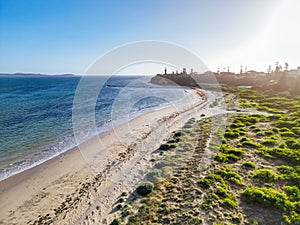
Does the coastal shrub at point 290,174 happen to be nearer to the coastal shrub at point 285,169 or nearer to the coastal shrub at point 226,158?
the coastal shrub at point 285,169

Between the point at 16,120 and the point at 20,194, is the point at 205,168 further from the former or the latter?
the point at 16,120

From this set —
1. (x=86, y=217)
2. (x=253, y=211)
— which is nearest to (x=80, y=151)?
(x=86, y=217)

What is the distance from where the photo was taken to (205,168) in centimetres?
1078

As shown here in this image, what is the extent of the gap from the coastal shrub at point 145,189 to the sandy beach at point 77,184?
64cm

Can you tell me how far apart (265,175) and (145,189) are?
638 cm

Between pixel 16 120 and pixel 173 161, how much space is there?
25947mm

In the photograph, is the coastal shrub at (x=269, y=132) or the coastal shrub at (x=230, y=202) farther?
the coastal shrub at (x=269, y=132)

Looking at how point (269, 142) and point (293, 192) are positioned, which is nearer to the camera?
point (293, 192)

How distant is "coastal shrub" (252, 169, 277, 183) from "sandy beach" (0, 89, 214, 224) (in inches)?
245

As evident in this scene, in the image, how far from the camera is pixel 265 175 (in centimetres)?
989

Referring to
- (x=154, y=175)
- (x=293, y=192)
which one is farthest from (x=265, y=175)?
(x=154, y=175)

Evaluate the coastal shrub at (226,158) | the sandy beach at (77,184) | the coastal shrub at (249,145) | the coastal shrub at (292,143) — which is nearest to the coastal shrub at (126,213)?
the sandy beach at (77,184)

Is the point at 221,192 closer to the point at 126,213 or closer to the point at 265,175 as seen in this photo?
the point at 265,175

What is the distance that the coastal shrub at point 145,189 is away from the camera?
29.1ft
